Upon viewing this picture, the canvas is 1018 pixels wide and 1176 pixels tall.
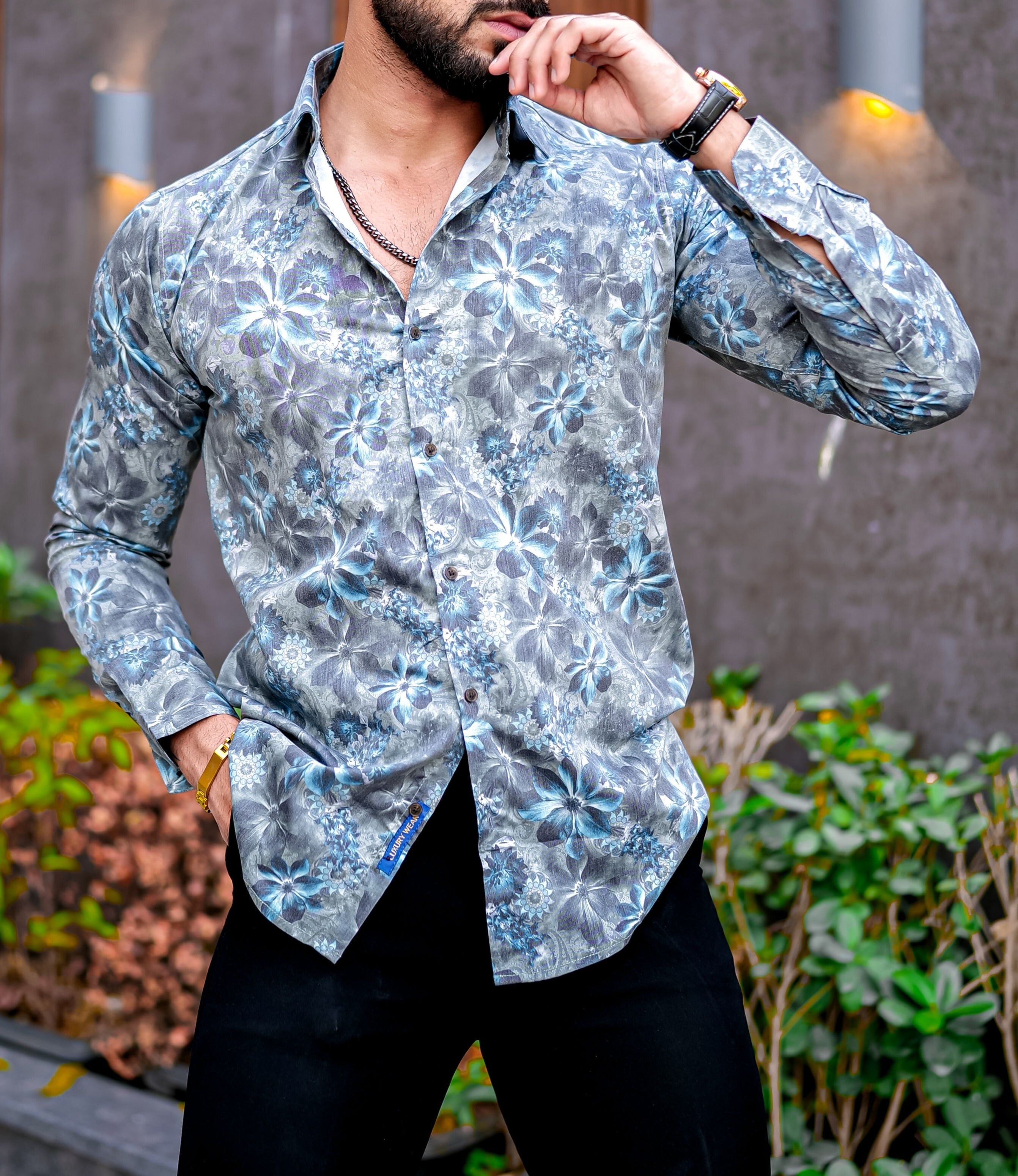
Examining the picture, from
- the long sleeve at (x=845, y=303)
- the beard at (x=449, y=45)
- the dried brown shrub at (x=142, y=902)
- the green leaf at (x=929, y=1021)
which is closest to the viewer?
the long sleeve at (x=845, y=303)

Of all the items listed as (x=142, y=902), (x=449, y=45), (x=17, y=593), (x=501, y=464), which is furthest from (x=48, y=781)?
(x=449, y=45)

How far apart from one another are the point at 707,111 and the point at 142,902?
2.63 meters

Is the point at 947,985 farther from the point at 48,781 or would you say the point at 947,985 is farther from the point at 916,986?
the point at 48,781

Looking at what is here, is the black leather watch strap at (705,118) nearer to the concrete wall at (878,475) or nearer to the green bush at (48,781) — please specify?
the concrete wall at (878,475)

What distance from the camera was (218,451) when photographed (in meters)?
1.59

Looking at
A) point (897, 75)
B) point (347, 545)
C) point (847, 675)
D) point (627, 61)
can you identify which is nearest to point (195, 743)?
point (347, 545)

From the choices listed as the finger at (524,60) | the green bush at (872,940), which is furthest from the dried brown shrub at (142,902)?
the finger at (524,60)

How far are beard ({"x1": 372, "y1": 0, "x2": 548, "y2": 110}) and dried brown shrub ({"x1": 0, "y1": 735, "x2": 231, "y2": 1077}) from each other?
222 cm

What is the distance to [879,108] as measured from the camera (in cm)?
294

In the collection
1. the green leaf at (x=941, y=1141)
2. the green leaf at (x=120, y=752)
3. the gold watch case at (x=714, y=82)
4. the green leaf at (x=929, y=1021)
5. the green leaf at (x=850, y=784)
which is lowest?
the green leaf at (x=120, y=752)

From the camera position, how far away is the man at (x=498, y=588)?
1.39 metres

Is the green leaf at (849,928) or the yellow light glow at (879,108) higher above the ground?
the yellow light glow at (879,108)

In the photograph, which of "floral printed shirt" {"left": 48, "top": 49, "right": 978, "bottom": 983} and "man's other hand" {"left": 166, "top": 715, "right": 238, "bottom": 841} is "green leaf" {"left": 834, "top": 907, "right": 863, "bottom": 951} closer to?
"floral printed shirt" {"left": 48, "top": 49, "right": 978, "bottom": 983}

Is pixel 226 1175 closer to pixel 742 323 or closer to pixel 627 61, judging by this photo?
pixel 742 323
